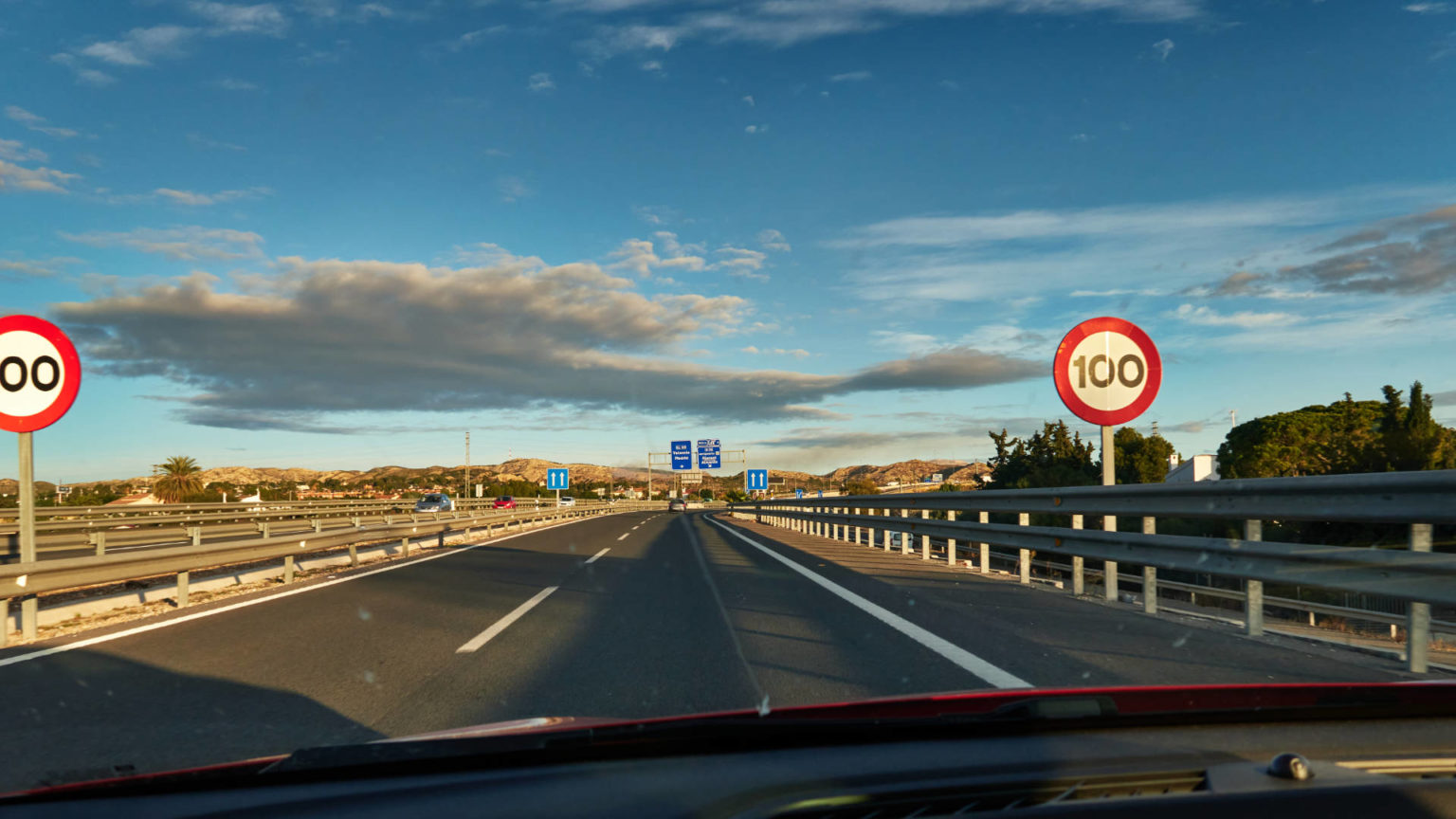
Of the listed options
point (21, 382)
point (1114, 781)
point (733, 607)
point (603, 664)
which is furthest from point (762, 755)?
point (21, 382)

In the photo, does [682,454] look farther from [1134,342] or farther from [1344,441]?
[1134,342]

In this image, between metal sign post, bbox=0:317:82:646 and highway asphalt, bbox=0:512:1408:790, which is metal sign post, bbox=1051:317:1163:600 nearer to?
highway asphalt, bbox=0:512:1408:790

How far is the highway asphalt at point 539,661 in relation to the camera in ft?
15.0

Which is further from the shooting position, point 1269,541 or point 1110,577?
point 1110,577

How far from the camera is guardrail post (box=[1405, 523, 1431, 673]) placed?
4.55 meters

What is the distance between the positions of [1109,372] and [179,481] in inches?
3339

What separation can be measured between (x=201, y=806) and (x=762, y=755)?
4.12 feet

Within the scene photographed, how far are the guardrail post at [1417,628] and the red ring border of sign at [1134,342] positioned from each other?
4046 mm

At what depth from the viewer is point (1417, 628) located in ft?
15.3

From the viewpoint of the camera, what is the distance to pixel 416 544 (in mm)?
20266

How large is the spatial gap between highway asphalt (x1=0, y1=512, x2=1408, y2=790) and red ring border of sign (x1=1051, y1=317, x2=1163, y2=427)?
6.04 ft

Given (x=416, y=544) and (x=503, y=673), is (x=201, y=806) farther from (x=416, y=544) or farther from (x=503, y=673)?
(x=416, y=544)

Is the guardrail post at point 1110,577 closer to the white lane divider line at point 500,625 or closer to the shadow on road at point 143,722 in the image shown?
the white lane divider line at point 500,625

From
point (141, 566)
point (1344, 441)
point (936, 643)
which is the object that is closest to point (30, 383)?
point (141, 566)
